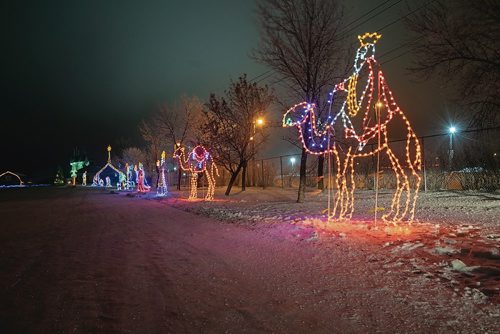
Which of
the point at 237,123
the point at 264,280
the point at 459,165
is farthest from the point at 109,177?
the point at 264,280

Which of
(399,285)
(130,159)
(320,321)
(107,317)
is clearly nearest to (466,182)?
(399,285)

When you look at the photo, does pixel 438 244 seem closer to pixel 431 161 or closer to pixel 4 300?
pixel 4 300

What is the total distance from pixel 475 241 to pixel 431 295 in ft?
10.2

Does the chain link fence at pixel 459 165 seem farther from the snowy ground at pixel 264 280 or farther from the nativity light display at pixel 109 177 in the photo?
the nativity light display at pixel 109 177

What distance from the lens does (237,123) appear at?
2714 cm

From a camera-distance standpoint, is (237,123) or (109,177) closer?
(237,123)

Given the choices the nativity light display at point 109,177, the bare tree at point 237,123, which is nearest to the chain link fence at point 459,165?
the bare tree at point 237,123

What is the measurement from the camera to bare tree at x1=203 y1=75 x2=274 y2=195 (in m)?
26.7

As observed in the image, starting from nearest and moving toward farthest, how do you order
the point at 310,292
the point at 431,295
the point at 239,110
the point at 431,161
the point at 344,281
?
the point at 431,295
the point at 310,292
the point at 344,281
the point at 431,161
the point at 239,110

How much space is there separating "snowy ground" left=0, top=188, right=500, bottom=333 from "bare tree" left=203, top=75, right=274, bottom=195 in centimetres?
1580

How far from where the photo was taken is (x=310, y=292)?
5.64 m

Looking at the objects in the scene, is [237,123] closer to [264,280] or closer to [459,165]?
[459,165]

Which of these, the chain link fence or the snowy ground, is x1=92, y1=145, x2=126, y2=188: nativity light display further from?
the snowy ground

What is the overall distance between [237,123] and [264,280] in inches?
841
